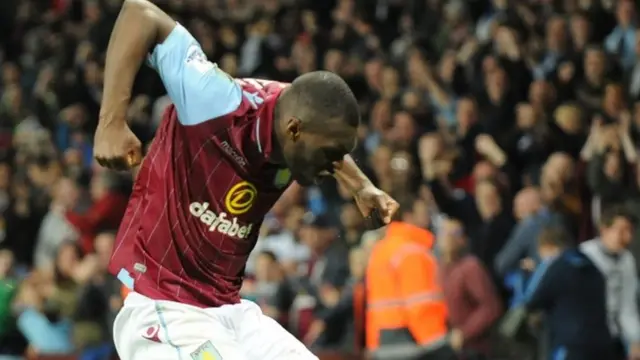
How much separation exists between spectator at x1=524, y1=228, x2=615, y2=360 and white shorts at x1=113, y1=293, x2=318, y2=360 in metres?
4.21

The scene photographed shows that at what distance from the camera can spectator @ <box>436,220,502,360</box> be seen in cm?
931

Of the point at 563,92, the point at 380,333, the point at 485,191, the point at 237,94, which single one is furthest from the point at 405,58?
the point at 237,94

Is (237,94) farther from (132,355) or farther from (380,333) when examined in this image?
(380,333)

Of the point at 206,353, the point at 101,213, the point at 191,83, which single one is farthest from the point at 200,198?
the point at 101,213

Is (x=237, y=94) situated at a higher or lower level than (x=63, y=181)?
higher

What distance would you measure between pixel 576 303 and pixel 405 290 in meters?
1.14

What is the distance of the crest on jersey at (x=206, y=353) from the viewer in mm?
4562

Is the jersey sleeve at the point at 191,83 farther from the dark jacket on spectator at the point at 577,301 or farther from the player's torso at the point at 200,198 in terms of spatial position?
the dark jacket on spectator at the point at 577,301

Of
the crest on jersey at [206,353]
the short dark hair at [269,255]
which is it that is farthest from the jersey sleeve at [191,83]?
the short dark hair at [269,255]

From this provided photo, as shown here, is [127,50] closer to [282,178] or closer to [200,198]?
[200,198]

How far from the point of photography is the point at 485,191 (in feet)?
33.5

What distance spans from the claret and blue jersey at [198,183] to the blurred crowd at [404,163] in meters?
4.44

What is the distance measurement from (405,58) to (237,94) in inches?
347

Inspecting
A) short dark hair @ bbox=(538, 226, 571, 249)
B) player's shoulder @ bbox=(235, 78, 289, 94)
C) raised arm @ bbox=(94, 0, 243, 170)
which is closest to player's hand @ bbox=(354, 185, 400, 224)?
player's shoulder @ bbox=(235, 78, 289, 94)
